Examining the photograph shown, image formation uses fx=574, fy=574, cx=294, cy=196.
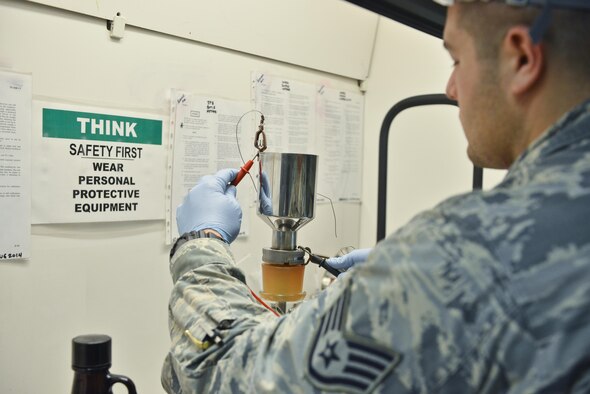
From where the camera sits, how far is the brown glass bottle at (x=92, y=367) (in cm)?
86

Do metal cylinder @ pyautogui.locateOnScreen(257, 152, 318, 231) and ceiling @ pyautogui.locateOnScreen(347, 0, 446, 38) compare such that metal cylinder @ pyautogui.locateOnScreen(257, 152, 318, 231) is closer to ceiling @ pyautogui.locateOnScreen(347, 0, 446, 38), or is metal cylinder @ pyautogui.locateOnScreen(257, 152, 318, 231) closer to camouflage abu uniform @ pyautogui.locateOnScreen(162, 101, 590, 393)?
ceiling @ pyautogui.locateOnScreen(347, 0, 446, 38)

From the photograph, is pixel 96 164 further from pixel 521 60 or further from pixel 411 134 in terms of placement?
pixel 411 134

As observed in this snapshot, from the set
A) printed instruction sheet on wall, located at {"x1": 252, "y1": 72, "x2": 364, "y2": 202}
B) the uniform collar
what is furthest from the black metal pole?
the uniform collar

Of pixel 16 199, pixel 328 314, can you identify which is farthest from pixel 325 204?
pixel 328 314

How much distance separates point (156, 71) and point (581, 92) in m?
1.01

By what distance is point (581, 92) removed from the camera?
54 centimetres

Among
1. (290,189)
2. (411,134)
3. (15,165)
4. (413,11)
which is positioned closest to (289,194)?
(290,189)

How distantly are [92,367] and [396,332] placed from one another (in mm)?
562

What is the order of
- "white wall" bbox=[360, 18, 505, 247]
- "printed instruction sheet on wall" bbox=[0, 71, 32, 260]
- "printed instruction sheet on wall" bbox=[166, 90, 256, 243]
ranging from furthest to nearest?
"white wall" bbox=[360, 18, 505, 247] → "printed instruction sheet on wall" bbox=[166, 90, 256, 243] → "printed instruction sheet on wall" bbox=[0, 71, 32, 260]

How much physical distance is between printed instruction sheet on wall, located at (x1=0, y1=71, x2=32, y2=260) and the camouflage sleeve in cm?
69

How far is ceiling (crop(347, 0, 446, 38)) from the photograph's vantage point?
3.20 feet

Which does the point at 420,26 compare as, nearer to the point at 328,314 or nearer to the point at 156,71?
the point at 156,71

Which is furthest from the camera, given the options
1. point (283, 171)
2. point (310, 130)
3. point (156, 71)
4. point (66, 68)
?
point (310, 130)

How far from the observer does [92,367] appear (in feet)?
2.85
